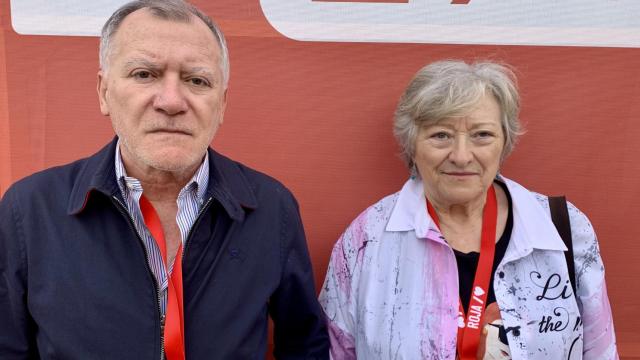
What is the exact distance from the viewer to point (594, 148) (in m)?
2.12

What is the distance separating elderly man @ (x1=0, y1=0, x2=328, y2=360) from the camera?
138 cm

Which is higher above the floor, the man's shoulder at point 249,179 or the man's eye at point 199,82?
the man's eye at point 199,82

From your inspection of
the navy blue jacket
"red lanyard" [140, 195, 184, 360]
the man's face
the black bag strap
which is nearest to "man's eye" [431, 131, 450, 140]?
the black bag strap

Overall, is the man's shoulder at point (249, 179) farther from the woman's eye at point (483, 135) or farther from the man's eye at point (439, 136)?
the woman's eye at point (483, 135)

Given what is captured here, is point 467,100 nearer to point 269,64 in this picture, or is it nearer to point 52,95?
point 269,64

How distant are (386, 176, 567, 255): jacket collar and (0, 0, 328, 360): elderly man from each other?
0.54m

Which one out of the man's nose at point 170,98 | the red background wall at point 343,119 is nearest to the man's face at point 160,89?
the man's nose at point 170,98

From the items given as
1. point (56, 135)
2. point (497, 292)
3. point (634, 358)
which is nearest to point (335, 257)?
point (497, 292)

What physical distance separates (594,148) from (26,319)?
6.52ft

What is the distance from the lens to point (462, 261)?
184 centimetres

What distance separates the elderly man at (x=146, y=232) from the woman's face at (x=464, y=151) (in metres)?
0.62

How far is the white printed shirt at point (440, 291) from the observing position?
175 cm

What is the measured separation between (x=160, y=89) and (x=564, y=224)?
1378 mm

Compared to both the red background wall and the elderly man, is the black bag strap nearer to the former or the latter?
the red background wall
